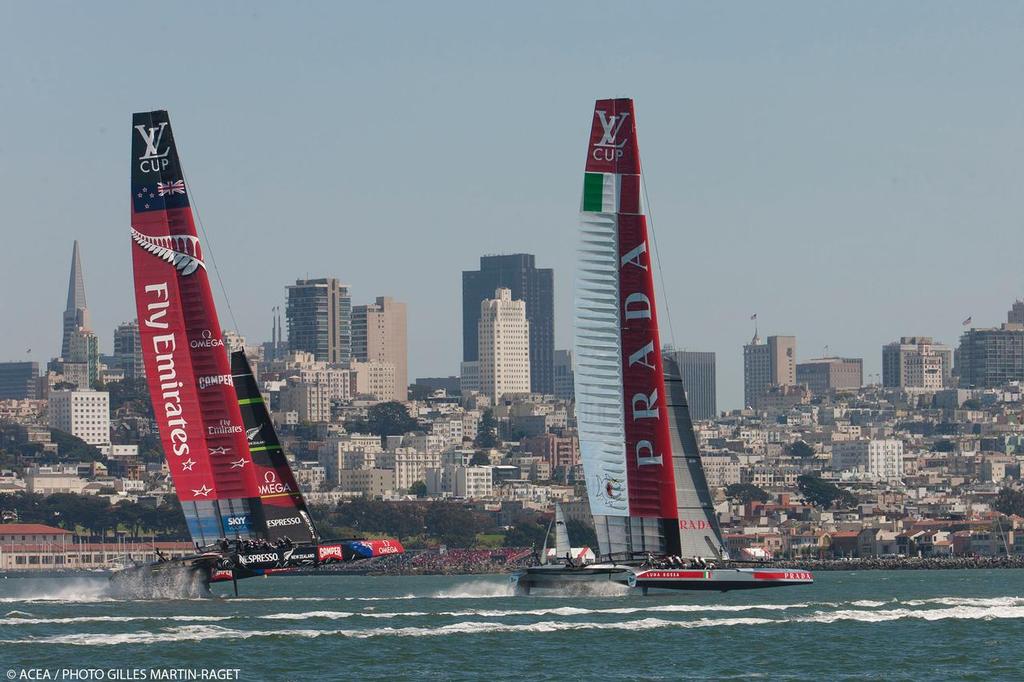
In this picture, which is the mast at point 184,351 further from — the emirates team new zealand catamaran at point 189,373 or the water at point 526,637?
→ the water at point 526,637

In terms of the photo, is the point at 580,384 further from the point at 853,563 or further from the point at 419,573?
the point at 853,563

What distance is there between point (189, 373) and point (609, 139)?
9.83 metres

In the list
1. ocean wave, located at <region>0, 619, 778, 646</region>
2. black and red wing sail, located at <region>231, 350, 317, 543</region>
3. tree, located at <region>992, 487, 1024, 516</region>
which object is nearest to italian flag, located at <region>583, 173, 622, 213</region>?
black and red wing sail, located at <region>231, 350, 317, 543</region>

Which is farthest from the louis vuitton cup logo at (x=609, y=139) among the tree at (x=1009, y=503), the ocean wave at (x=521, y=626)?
the tree at (x=1009, y=503)

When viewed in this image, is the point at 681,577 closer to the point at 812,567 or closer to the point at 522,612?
the point at 522,612

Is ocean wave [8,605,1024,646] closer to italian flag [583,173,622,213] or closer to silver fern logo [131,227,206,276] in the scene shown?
silver fern logo [131,227,206,276]

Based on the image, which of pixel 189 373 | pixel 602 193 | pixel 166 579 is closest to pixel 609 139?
pixel 602 193

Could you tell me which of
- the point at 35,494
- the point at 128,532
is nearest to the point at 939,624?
the point at 128,532

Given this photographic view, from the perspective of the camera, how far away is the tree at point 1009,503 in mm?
170875

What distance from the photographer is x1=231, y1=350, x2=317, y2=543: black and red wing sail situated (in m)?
51.1

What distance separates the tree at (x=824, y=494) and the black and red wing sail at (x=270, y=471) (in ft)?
434

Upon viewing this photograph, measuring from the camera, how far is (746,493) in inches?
7466

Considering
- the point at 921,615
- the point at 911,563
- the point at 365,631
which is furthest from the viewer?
the point at 911,563

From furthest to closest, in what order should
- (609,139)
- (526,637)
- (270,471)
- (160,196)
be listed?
(270,471)
(160,196)
(609,139)
(526,637)
